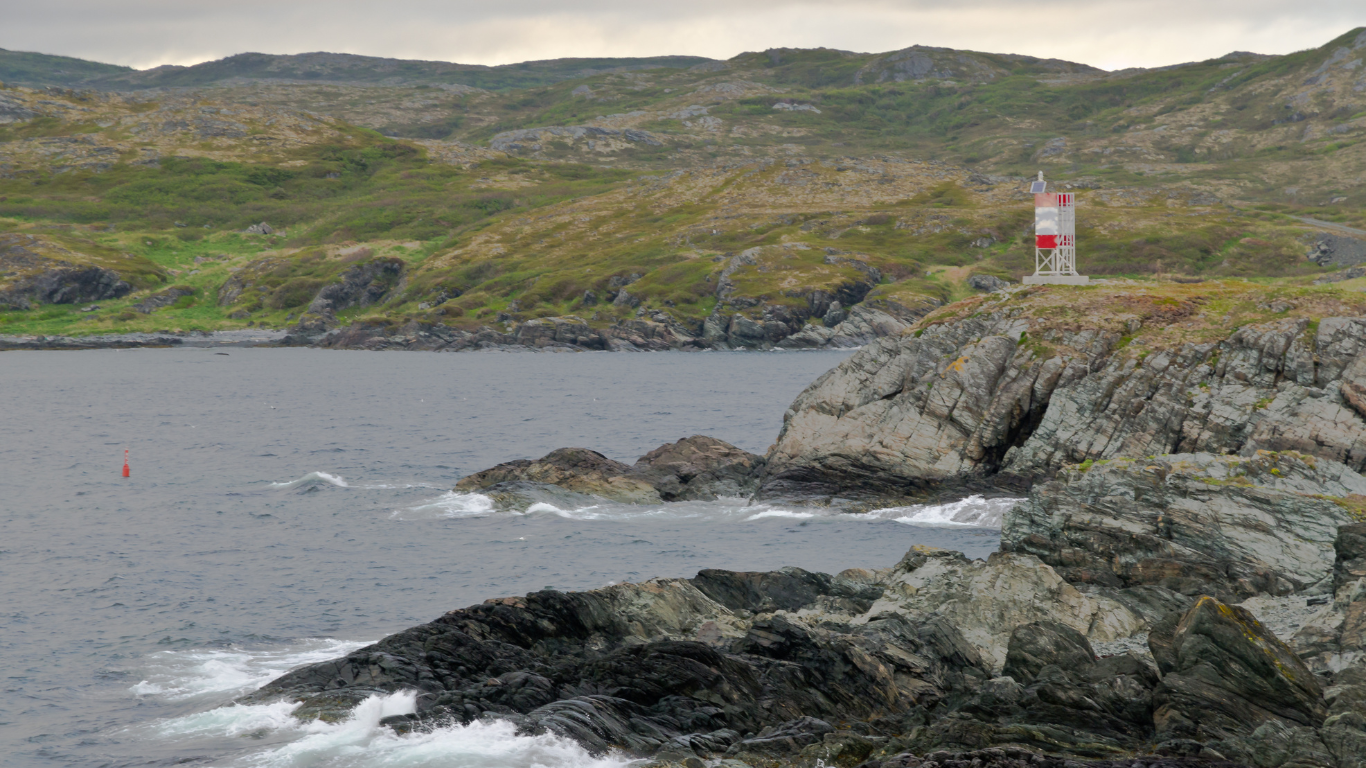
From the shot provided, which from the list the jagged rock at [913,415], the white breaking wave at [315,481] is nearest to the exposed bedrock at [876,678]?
the jagged rock at [913,415]

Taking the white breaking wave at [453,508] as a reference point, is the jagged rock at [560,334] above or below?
below

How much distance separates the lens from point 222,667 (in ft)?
84.5

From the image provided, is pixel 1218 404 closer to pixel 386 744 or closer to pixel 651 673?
pixel 651 673

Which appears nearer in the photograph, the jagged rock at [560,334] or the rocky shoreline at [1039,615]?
the rocky shoreline at [1039,615]

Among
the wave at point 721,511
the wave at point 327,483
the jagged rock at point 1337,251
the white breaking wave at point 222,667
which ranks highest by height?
the jagged rock at point 1337,251

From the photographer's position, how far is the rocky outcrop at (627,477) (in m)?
46.4

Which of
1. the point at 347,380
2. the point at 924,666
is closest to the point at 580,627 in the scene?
the point at 924,666

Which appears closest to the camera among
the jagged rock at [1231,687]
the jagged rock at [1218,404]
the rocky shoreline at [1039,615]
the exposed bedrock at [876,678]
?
the jagged rock at [1231,687]

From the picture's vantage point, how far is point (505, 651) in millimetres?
22859

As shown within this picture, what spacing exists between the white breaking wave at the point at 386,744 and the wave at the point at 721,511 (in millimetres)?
22616

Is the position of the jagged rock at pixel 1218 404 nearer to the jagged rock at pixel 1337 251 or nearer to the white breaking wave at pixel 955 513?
the white breaking wave at pixel 955 513

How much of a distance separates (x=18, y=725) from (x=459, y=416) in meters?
62.7

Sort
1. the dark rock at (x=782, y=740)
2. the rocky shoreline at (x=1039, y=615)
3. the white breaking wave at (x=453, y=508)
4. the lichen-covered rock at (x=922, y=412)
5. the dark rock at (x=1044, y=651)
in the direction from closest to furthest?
the rocky shoreline at (x=1039, y=615) → the dark rock at (x=782, y=740) → the dark rock at (x=1044, y=651) → the lichen-covered rock at (x=922, y=412) → the white breaking wave at (x=453, y=508)

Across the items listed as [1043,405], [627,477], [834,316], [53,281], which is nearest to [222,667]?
[627,477]
